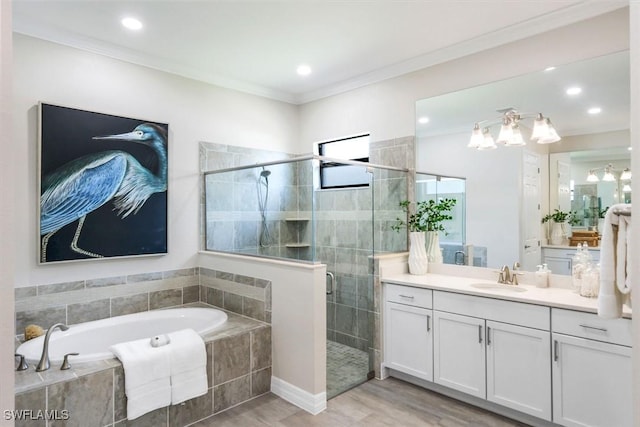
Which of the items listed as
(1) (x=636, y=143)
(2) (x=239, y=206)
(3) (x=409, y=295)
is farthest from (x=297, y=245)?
(1) (x=636, y=143)

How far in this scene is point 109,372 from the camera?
2.20 meters

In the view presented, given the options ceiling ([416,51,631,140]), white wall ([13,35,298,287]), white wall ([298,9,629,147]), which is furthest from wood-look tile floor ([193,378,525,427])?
white wall ([298,9,629,147])

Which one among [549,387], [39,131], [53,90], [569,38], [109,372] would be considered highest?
[569,38]

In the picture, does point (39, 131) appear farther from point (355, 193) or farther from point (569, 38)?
point (569, 38)

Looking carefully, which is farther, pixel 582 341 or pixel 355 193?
pixel 355 193

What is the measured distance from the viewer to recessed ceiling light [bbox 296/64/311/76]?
3.57m

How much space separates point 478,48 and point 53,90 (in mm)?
3398

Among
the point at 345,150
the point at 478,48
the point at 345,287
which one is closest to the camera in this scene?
the point at 478,48

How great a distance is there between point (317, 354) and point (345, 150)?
234 centimetres

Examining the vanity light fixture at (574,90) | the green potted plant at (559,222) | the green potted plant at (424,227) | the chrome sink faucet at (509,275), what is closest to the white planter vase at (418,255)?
the green potted plant at (424,227)

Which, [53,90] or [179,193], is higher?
[53,90]

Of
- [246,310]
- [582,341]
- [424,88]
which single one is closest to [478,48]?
[424,88]

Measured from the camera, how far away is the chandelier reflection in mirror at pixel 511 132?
2803 millimetres

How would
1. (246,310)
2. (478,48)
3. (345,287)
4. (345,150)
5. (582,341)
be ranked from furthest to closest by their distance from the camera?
(345,150), (345,287), (246,310), (478,48), (582,341)
